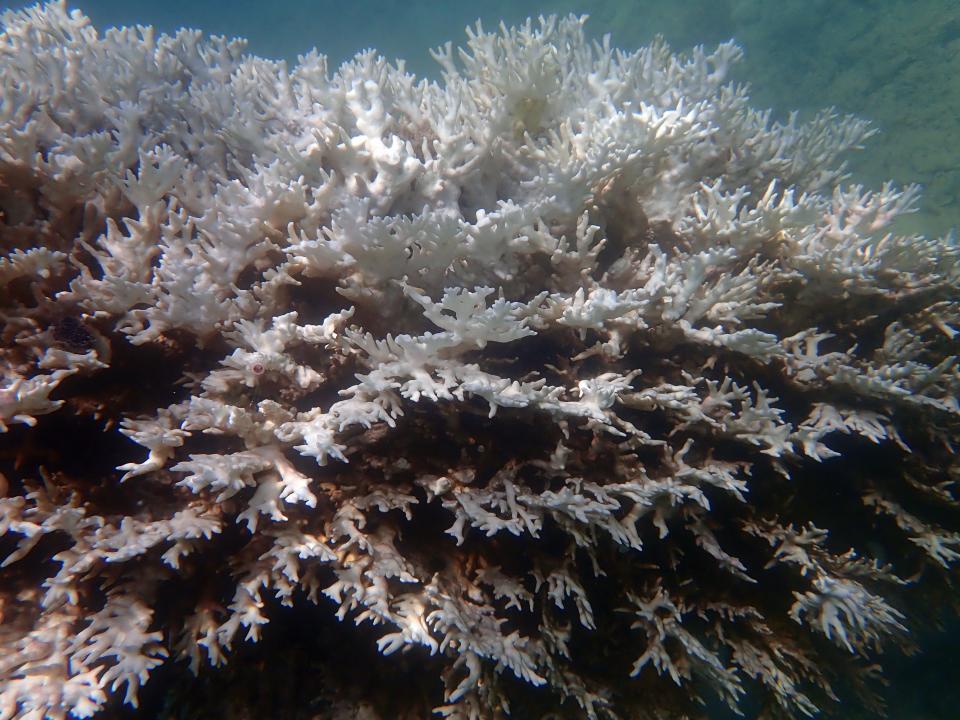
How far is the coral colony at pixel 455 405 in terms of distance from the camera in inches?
72.5

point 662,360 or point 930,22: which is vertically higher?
point 930,22

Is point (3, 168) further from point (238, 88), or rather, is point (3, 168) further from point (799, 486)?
point (799, 486)

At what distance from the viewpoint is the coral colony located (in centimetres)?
184

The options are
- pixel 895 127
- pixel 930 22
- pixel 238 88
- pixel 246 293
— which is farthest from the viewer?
pixel 930 22

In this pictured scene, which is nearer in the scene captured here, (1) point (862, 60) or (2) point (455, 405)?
(2) point (455, 405)

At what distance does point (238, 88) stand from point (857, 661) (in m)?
4.56

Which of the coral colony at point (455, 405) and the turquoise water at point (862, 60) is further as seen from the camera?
the turquoise water at point (862, 60)

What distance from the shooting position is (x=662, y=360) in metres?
2.30

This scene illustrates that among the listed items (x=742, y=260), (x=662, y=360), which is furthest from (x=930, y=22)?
(x=662, y=360)

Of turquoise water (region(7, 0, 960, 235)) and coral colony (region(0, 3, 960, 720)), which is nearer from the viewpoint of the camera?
coral colony (region(0, 3, 960, 720))

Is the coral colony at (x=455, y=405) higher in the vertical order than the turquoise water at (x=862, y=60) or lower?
lower

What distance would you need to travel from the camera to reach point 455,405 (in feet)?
6.64

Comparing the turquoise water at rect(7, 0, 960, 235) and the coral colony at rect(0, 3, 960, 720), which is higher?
the turquoise water at rect(7, 0, 960, 235)

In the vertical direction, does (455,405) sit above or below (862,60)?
below
